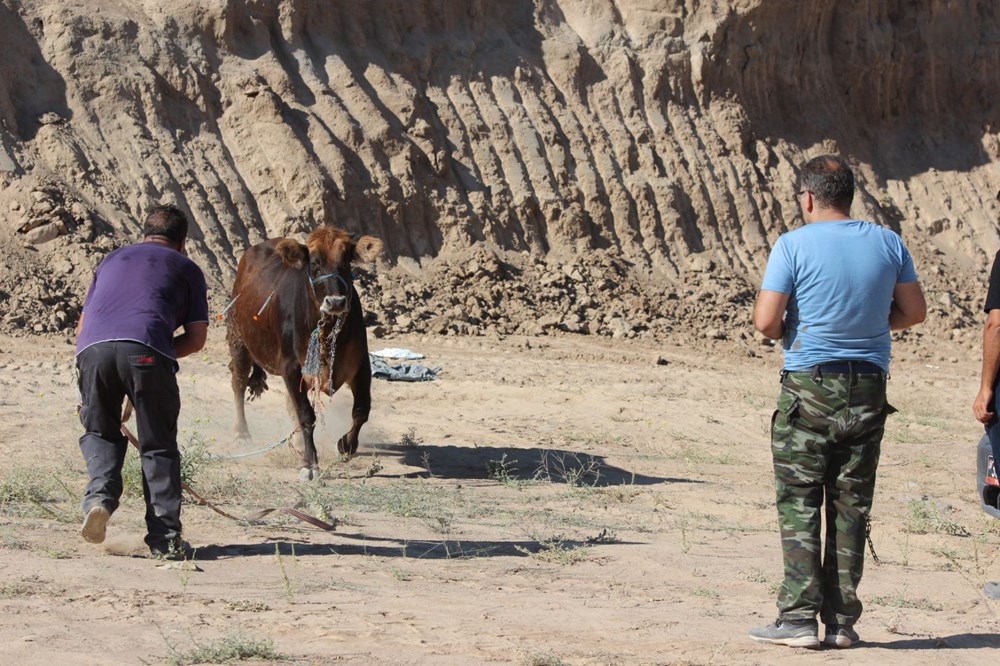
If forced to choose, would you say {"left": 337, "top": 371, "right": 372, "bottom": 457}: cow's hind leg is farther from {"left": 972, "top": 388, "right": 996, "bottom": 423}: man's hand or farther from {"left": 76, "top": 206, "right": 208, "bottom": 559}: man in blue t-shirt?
{"left": 972, "top": 388, "right": 996, "bottom": 423}: man's hand

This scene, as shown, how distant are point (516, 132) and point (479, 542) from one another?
17711 mm

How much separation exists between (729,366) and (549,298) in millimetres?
3680

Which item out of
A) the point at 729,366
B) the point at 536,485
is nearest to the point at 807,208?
the point at 536,485

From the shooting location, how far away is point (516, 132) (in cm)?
2444

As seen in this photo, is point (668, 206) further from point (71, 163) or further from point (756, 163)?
point (71, 163)

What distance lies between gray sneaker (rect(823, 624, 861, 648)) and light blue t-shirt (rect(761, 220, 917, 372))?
44.1 inches

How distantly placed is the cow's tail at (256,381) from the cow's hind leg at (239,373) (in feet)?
0.45

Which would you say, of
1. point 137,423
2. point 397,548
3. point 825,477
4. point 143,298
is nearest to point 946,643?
point 825,477

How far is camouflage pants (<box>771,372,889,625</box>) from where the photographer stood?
5230 mm

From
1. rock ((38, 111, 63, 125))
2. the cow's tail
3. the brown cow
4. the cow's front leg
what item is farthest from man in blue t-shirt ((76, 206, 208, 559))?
rock ((38, 111, 63, 125))

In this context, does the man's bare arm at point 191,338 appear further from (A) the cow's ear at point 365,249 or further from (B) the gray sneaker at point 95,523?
(A) the cow's ear at point 365,249

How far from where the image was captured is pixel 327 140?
71.7 feet

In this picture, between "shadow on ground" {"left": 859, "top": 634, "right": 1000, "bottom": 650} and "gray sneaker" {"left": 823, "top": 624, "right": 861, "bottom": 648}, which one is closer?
"gray sneaker" {"left": 823, "top": 624, "right": 861, "bottom": 648}

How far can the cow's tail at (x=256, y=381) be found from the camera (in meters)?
12.7
